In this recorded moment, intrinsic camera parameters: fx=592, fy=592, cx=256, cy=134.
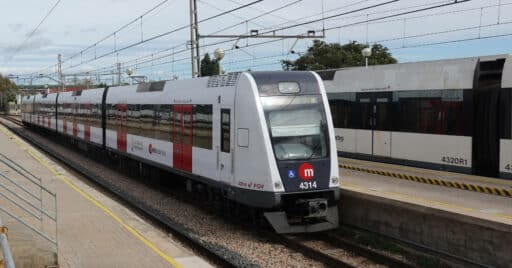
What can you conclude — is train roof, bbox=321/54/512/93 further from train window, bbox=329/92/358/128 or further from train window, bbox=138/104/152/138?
train window, bbox=138/104/152/138

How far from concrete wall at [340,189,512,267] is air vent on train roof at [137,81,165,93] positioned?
681 centimetres

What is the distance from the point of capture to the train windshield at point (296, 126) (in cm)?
1044

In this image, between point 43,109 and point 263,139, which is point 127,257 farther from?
point 43,109

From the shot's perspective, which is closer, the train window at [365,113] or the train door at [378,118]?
the train door at [378,118]

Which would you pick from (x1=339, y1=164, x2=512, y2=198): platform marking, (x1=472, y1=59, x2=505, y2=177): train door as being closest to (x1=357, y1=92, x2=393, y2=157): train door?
(x1=339, y1=164, x2=512, y2=198): platform marking

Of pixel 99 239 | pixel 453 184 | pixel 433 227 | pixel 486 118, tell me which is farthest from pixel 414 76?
pixel 99 239

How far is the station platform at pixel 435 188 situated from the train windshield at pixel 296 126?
1.52 meters

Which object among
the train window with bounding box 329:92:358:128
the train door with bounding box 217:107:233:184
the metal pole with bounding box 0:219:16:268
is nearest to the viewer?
the metal pole with bounding box 0:219:16:268

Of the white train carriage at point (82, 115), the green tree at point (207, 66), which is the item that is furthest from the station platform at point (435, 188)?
the green tree at point (207, 66)

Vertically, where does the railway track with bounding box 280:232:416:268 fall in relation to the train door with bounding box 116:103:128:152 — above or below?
below

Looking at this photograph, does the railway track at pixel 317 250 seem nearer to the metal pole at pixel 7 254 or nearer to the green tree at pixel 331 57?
the metal pole at pixel 7 254

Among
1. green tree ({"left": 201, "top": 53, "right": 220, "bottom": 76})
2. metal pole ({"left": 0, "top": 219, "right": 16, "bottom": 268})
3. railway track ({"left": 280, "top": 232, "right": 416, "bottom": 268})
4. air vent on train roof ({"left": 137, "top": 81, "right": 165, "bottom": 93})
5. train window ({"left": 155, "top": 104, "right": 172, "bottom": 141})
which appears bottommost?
railway track ({"left": 280, "top": 232, "right": 416, "bottom": 268})

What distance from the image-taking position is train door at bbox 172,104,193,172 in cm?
1359

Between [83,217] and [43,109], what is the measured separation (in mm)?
31467
